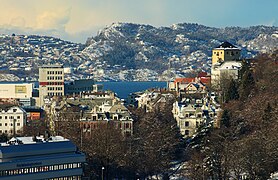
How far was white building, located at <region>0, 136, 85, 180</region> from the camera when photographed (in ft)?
127

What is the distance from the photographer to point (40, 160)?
39.8 metres

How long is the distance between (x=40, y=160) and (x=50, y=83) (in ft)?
206

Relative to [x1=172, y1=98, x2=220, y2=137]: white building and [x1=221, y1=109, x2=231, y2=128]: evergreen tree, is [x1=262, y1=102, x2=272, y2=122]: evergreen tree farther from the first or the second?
[x1=172, y1=98, x2=220, y2=137]: white building

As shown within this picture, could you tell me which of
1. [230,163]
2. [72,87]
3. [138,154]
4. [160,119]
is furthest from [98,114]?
[72,87]

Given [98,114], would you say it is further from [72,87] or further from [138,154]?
[72,87]

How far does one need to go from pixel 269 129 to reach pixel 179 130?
13.0 meters

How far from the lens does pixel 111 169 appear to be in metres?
47.2

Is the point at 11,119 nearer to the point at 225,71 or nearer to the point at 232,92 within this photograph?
the point at 225,71

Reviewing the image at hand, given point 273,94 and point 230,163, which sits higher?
point 273,94

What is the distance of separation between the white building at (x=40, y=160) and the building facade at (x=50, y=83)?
59061 millimetres

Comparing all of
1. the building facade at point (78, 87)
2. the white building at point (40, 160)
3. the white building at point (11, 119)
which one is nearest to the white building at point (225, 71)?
the white building at point (11, 119)

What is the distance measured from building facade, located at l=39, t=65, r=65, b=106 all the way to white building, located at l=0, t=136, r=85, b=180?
59.1m

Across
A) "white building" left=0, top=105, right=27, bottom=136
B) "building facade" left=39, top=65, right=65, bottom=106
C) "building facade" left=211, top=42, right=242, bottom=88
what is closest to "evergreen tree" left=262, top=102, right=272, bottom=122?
"building facade" left=211, top=42, right=242, bottom=88

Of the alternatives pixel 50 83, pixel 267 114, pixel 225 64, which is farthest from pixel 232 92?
pixel 50 83
